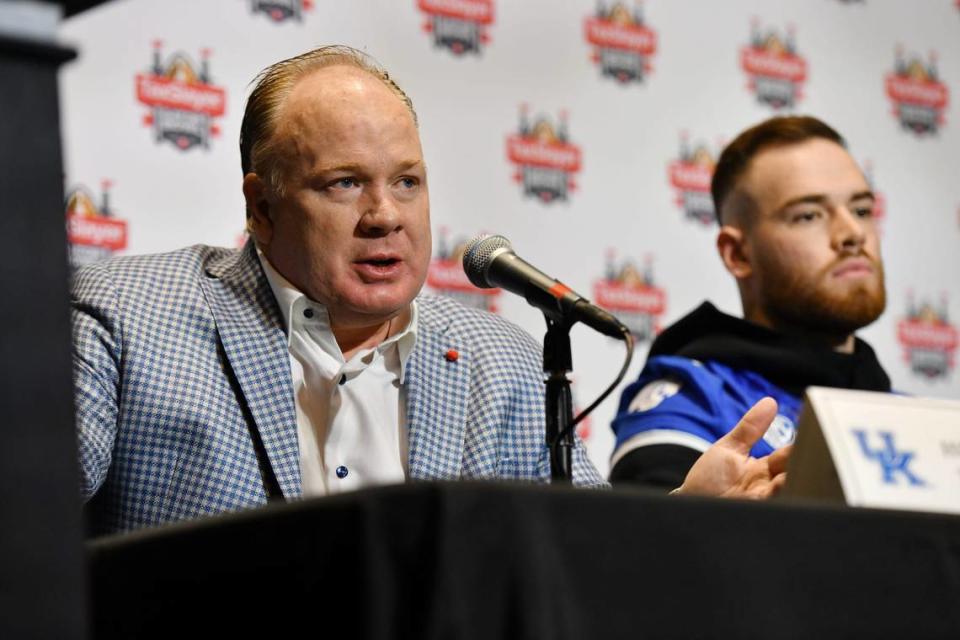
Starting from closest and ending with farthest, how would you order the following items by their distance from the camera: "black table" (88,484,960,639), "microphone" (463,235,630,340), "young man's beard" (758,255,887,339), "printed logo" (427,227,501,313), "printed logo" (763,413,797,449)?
"black table" (88,484,960,639) → "microphone" (463,235,630,340) → "printed logo" (763,413,797,449) → "young man's beard" (758,255,887,339) → "printed logo" (427,227,501,313)

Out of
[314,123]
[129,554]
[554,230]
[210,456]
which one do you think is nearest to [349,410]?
[210,456]

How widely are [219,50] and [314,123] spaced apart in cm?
93

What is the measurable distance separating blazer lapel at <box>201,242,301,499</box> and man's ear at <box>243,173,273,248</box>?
0.04 m

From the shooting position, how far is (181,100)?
2.69 meters

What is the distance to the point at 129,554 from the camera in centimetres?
88

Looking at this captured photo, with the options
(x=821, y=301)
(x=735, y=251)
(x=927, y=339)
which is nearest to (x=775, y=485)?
(x=821, y=301)

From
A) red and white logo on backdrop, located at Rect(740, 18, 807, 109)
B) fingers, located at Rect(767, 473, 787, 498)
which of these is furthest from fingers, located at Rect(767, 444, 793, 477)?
red and white logo on backdrop, located at Rect(740, 18, 807, 109)

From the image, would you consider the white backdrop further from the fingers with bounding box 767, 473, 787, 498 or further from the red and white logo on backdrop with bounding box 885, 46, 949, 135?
the fingers with bounding box 767, 473, 787, 498

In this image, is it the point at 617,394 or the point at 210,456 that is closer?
the point at 210,456

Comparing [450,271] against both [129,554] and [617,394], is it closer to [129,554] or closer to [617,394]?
[617,394]

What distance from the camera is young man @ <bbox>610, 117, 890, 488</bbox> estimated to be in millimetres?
2449

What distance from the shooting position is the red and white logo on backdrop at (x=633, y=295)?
325cm

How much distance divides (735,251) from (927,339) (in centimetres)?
113

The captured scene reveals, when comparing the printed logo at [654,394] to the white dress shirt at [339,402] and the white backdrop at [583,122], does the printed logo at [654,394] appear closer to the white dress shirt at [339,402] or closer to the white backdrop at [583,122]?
the white backdrop at [583,122]
